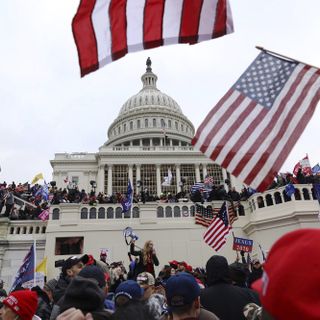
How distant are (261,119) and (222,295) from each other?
229 cm

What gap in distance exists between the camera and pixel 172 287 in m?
3.09

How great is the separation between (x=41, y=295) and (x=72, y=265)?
91cm

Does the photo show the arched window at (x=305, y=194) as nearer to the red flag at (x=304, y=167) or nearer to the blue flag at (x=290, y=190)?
the blue flag at (x=290, y=190)

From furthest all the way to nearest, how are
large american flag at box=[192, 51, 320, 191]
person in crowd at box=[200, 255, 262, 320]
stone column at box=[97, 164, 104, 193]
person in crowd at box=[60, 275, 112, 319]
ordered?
1. stone column at box=[97, 164, 104, 193]
2. large american flag at box=[192, 51, 320, 191]
3. person in crowd at box=[200, 255, 262, 320]
4. person in crowd at box=[60, 275, 112, 319]

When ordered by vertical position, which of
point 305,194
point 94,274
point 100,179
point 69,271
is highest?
point 100,179

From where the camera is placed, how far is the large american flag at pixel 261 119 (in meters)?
4.57

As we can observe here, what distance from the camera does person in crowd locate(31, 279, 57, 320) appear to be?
495 centimetres

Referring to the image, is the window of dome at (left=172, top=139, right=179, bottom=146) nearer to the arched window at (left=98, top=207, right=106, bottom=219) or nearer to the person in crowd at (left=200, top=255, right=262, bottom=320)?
the arched window at (left=98, top=207, right=106, bottom=219)

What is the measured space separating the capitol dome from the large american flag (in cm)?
6261

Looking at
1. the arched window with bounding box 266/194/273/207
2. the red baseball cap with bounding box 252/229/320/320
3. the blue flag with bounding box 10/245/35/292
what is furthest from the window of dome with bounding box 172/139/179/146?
the red baseball cap with bounding box 252/229/320/320

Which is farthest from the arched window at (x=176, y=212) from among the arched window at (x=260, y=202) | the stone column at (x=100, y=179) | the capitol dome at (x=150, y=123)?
the capitol dome at (x=150, y=123)

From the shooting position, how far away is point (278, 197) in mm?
22750

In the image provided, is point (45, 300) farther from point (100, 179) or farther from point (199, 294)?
point (100, 179)

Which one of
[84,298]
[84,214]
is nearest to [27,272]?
[84,298]
